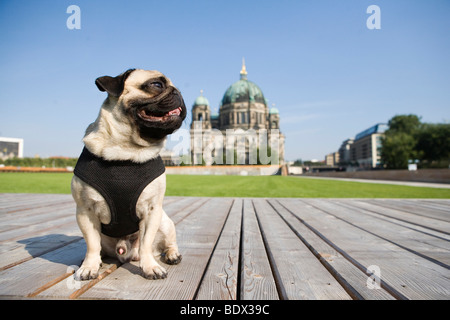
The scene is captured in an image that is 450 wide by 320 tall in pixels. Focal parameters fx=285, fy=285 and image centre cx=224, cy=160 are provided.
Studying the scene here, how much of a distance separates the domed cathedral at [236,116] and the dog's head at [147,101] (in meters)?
66.8

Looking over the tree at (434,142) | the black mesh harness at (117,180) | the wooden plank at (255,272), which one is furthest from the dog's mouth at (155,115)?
the tree at (434,142)

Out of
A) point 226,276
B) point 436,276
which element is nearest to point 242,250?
point 226,276

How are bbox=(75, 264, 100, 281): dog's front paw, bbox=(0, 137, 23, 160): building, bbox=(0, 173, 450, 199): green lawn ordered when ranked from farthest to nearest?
bbox=(0, 137, 23, 160): building → bbox=(0, 173, 450, 199): green lawn → bbox=(75, 264, 100, 281): dog's front paw

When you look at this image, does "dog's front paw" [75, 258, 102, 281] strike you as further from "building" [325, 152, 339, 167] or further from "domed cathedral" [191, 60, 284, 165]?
"building" [325, 152, 339, 167]

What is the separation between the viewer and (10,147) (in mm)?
84875

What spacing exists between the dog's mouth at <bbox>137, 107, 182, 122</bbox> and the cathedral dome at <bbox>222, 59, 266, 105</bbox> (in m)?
73.8

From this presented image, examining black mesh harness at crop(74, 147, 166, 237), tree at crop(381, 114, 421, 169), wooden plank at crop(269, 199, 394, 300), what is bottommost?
wooden plank at crop(269, 199, 394, 300)

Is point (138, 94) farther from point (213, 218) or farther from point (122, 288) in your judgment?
point (213, 218)

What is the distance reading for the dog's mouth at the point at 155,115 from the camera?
166cm

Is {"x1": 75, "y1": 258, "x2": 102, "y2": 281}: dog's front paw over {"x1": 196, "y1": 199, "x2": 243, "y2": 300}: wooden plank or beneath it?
over

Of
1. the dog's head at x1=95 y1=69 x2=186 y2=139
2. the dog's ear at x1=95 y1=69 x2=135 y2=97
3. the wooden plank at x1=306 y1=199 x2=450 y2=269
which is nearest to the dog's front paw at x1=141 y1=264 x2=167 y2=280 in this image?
the dog's head at x1=95 y1=69 x2=186 y2=139

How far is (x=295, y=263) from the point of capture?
6.10 feet

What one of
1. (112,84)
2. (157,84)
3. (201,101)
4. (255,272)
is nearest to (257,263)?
(255,272)

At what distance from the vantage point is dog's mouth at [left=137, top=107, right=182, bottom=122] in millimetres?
1662
